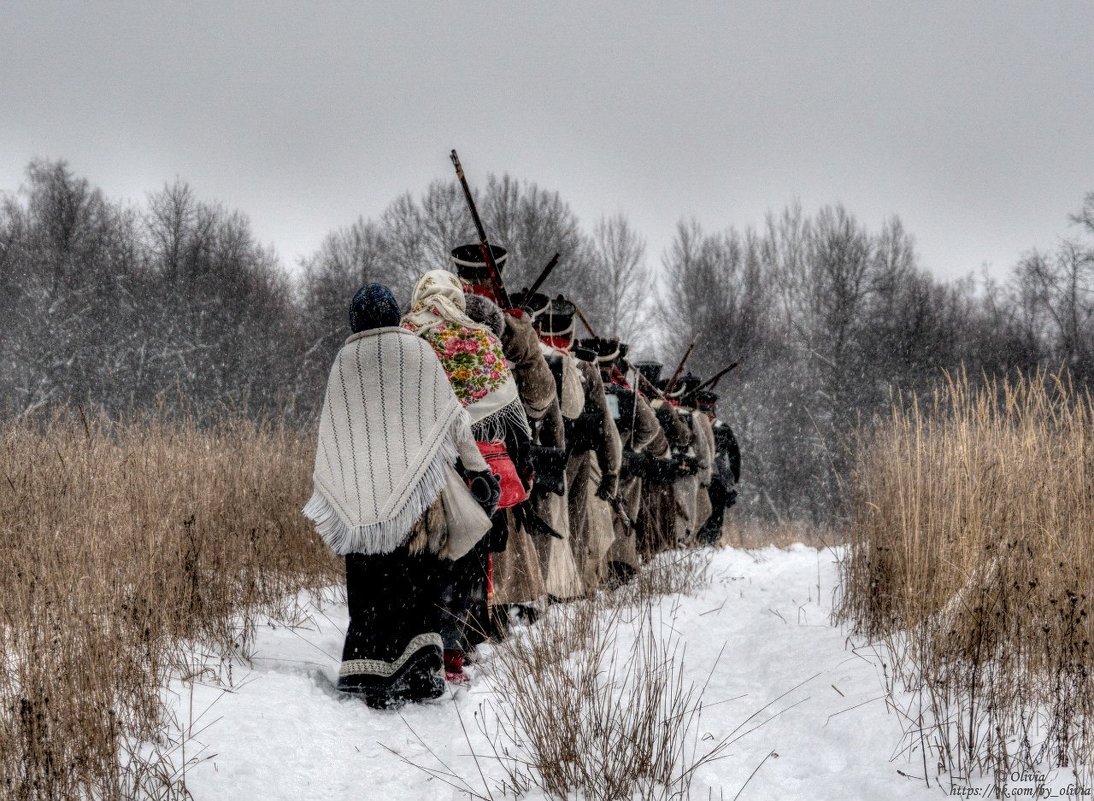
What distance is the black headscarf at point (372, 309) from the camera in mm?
3459

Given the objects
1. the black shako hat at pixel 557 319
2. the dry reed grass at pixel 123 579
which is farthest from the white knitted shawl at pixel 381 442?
the black shako hat at pixel 557 319

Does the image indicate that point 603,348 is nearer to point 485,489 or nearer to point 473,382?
point 473,382

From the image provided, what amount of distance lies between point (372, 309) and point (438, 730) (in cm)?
159

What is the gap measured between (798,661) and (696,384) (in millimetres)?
9452

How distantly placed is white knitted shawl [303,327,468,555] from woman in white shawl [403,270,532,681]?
1.55ft

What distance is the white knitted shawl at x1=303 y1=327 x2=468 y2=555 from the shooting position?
3357 mm

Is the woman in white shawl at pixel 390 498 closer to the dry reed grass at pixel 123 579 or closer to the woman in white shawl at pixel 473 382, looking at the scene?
the woman in white shawl at pixel 473 382

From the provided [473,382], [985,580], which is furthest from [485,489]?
[985,580]

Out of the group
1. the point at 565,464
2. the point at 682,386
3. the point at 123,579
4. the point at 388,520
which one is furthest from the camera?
the point at 682,386

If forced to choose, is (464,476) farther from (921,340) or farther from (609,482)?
(921,340)

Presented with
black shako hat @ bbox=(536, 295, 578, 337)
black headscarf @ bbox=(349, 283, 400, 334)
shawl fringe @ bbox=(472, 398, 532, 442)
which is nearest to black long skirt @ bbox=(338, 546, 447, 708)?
shawl fringe @ bbox=(472, 398, 532, 442)

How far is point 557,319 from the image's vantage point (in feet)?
20.9

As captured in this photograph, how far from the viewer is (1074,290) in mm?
28812

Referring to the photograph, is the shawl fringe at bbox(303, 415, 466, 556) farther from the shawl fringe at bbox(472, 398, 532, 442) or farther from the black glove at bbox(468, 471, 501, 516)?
the shawl fringe at bbox(472, 398, 532, 442)
